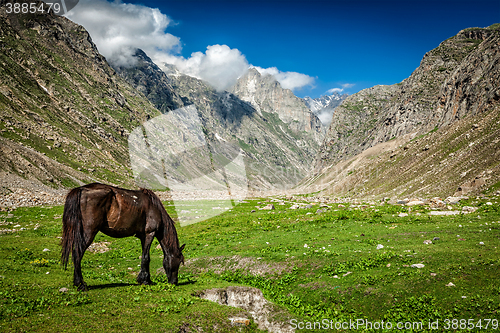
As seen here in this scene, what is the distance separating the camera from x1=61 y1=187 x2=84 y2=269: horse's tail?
11.1 m

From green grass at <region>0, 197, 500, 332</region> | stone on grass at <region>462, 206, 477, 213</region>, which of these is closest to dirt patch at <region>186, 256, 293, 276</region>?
green grass at <region>0, 197, 500, 332</region>

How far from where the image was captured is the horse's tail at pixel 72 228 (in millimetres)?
11117

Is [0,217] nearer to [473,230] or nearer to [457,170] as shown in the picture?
[473,230]

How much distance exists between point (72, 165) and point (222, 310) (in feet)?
385

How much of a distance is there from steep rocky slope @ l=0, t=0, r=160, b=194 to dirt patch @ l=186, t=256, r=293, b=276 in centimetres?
5206

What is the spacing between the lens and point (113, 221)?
12.2 metres

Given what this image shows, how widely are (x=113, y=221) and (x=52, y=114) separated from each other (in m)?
149

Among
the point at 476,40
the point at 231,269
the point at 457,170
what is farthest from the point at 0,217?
the point at 476,40

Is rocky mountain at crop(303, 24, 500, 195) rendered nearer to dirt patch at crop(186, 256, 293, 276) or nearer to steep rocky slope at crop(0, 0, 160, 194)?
dirt patch at crop(186, 256, 293, 276)

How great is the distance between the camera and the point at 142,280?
1308cm

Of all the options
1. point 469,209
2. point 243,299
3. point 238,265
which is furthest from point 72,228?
point 469,209

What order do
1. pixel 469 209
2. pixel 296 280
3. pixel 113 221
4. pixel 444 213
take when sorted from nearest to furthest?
1. pixel 113 221
2. pixel 296 280
3. pixel 469 209
4. pixel 444 213

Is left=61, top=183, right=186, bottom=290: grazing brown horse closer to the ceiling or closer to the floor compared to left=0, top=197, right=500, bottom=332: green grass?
closer to the ceiling

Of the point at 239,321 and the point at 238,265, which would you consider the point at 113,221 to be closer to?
the point at 239,321
